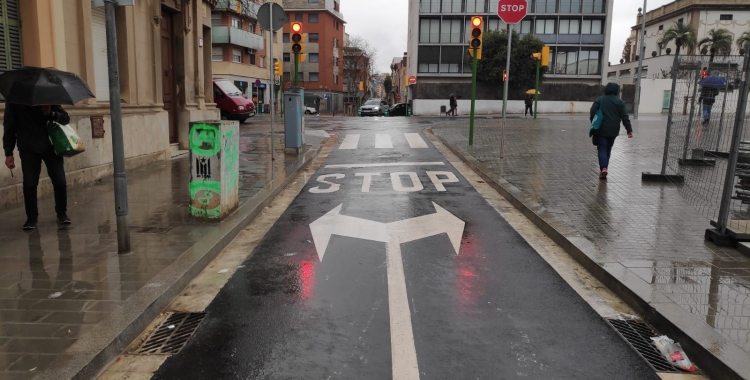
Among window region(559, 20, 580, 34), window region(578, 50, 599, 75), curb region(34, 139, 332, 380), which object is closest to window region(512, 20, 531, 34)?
window region(559, 20, 580, 34)

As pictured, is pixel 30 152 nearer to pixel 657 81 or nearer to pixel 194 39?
pixel 194 39

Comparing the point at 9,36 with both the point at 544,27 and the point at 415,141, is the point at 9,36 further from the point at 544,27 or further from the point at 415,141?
the point at 544,27

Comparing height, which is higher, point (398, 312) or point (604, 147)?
point (604, 147)

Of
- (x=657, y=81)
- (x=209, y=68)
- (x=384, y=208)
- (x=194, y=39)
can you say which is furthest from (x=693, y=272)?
(x=657, y=81)

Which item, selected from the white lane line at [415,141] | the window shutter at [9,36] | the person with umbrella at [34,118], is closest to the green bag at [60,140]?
the person with umbrella at [34,118]

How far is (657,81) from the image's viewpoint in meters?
40.8

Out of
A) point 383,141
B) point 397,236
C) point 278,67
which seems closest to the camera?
point 397,236

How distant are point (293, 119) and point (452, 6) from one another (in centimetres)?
4547

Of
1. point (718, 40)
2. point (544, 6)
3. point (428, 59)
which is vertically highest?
point (544, 6)

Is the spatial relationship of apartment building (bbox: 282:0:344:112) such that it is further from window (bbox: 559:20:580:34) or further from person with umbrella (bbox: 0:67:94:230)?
person with umbrella (bbox: 0:67:94:230)

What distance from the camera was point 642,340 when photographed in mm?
3967

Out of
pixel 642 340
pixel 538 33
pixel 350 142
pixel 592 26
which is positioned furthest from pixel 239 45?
pixel 642 340

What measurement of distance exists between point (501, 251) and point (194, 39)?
11427 mm

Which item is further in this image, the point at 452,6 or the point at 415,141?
the point at 452,6
